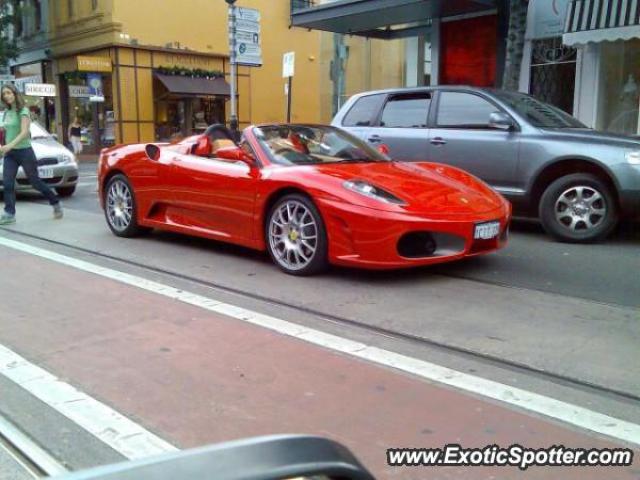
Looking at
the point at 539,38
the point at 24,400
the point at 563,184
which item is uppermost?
the point at 539,38

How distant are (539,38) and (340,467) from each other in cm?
1358

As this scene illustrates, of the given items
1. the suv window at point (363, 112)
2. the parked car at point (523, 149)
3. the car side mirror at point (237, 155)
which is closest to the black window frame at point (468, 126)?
the parked car at point (523, 149)

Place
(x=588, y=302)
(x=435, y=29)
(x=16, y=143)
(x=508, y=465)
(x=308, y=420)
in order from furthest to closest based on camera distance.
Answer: (x=435, y=29) < (x=16, y=143) < (x=588, y=302) < (x=308, y=420) < (x=508, y=465)

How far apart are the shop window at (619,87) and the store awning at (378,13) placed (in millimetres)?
2508

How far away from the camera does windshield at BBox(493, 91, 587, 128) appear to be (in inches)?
283

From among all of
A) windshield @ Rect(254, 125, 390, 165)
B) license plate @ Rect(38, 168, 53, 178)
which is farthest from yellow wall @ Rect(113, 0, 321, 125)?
windshield @ Rect(254, 125, 390, 165)

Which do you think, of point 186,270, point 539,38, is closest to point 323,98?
point 539,38

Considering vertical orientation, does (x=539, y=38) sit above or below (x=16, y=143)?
above

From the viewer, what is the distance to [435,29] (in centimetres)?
1499

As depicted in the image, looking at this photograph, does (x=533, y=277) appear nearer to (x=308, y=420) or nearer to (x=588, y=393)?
(x=588, y=393)

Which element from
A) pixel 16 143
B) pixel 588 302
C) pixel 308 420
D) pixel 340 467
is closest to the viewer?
pixel 340 467

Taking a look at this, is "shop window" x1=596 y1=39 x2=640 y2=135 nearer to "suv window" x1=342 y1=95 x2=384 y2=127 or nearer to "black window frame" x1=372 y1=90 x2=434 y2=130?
"black window frame" x1=372 y1=90 x2=434 y2=130

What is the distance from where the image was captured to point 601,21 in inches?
437

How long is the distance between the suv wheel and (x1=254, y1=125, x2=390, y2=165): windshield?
6.43 feet
